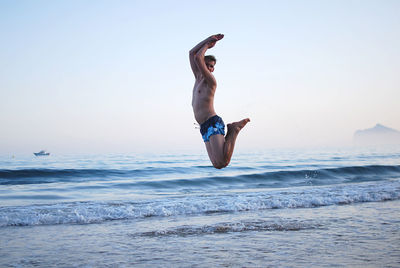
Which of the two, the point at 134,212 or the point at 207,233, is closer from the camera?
the point at 207,233

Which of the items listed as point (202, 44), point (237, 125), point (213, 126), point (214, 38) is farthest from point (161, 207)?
point (214, 38)

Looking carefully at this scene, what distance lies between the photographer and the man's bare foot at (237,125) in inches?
266

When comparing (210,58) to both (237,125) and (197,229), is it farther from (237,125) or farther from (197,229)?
(197,229)

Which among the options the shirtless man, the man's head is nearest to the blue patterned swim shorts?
the shirtless man

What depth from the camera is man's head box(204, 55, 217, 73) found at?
20.7ft

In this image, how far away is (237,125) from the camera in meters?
6.82

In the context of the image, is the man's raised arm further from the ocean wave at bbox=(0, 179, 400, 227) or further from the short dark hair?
the ocean wave at bbox=(0, 179, 400, 227)

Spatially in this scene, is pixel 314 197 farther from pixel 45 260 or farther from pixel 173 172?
pixel 173 172

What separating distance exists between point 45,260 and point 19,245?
4.58 feet

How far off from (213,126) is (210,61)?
1.12m

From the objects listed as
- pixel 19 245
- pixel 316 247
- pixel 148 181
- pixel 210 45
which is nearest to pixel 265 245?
pixel 316 247

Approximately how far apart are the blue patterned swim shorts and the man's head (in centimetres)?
84

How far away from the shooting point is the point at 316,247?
6359 millimetres

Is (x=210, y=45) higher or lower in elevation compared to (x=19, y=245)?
higher
